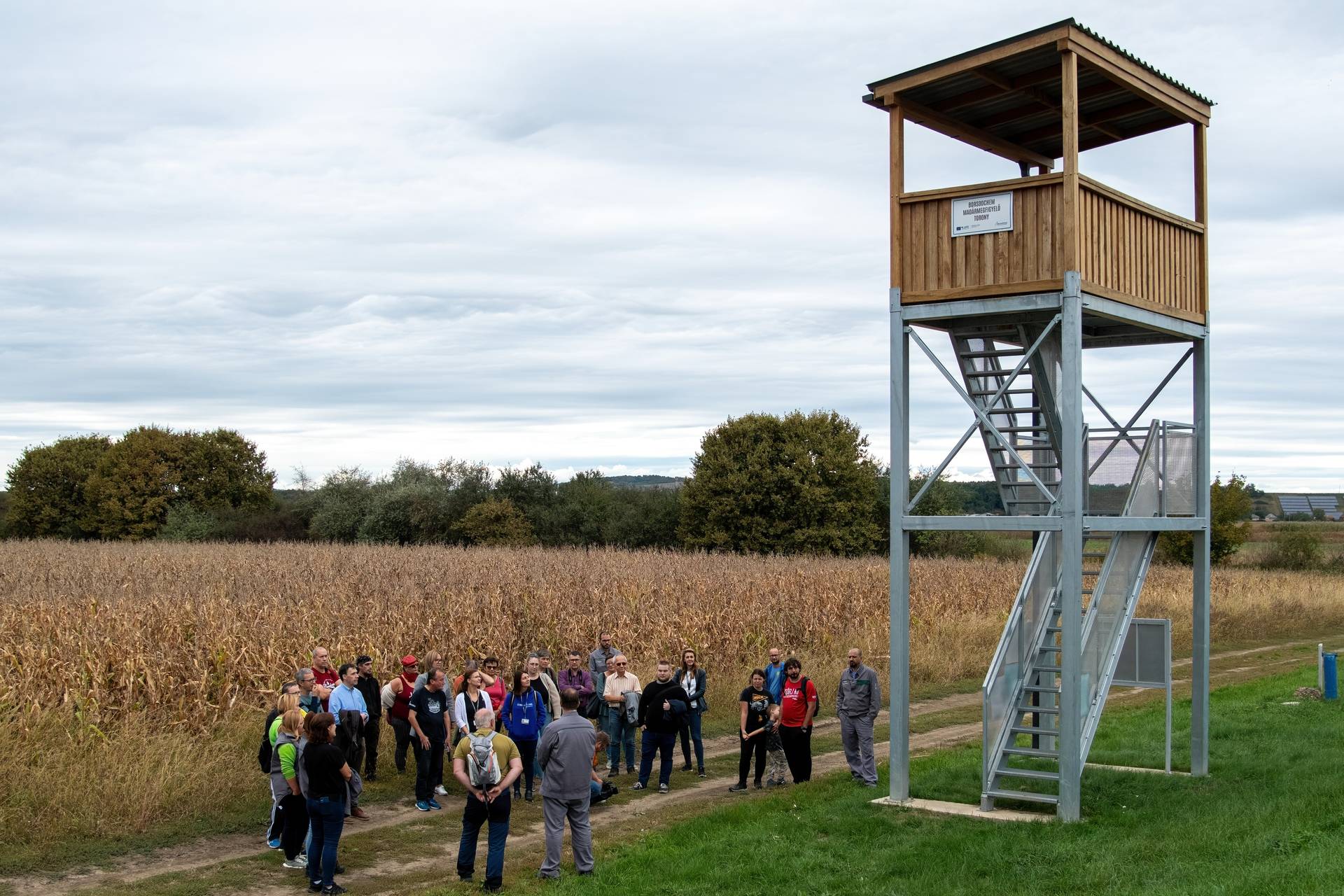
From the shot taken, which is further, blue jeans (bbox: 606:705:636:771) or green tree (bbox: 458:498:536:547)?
green tree (bbox: 458:498:536:547)

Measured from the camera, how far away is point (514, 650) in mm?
21734

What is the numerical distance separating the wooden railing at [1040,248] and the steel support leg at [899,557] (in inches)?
21.6

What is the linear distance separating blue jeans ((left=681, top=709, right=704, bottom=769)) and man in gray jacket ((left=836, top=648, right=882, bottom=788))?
6.91 feet

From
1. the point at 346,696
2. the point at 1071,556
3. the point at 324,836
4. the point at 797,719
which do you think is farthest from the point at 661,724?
the point at 1071,556

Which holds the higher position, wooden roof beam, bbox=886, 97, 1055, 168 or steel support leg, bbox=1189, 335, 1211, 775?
wooden roof beam, bbox=886, 97, 1055, 168

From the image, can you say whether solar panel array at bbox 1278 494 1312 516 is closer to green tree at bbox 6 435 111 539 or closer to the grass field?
the grass field

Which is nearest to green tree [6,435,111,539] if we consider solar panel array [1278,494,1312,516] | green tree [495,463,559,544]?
green tree [495,463,559,544]

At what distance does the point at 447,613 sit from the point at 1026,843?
490 inches

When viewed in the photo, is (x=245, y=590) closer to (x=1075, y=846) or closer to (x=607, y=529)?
(x=1075, y=846)

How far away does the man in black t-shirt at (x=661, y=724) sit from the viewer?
1566cm

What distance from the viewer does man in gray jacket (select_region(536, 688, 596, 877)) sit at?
11.4m

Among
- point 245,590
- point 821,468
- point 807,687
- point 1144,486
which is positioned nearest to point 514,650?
point 245,590

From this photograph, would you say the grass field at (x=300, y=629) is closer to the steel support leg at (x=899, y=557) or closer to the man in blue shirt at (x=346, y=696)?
the man in blue shirt at (x=346, y=696)

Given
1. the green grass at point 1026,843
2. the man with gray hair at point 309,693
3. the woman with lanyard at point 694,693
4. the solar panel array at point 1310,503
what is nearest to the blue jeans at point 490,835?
the green grass at point 1026,843
